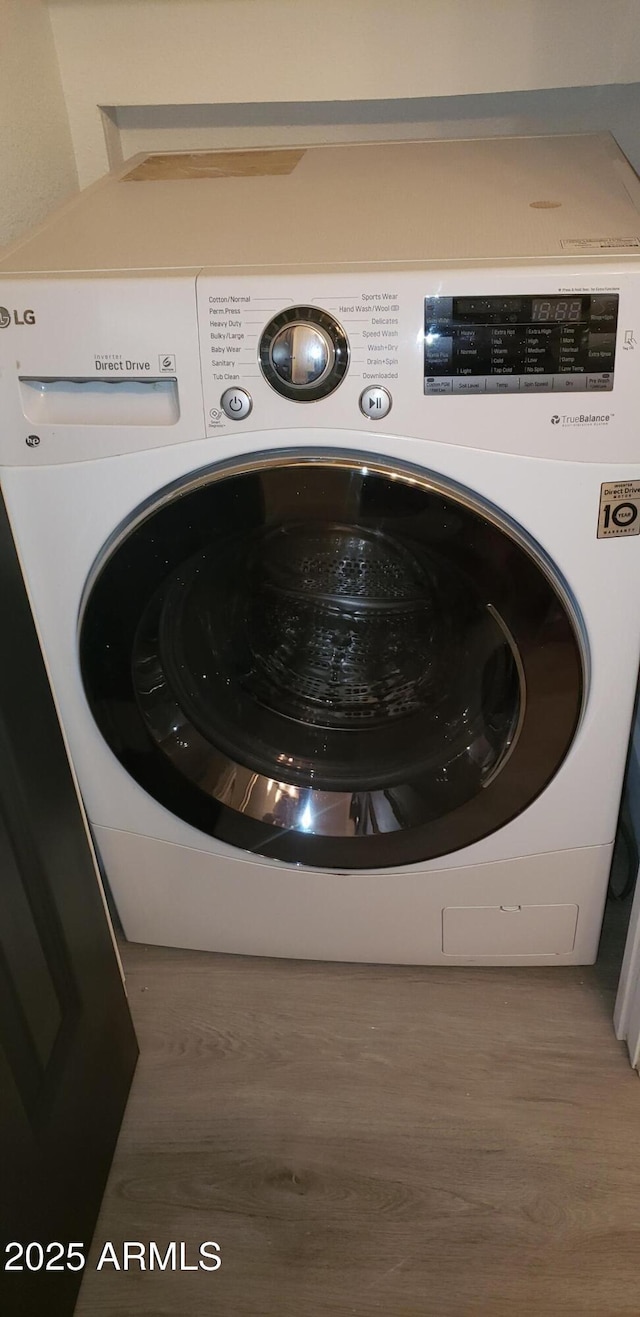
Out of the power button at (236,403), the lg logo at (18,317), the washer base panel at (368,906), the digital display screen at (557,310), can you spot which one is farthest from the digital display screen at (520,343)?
the washer base panel at (368,906)

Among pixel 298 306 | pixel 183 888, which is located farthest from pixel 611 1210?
pixel 298 306

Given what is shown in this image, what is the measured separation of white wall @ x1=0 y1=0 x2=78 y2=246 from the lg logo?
0.37m

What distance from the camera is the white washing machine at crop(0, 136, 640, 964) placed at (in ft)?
2.82

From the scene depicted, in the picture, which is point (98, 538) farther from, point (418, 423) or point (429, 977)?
point (429, 977)

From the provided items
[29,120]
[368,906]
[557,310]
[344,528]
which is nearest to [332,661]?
[344,528]

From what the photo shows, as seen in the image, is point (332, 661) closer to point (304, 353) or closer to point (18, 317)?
point (304, 353)

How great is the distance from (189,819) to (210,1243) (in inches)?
17.1

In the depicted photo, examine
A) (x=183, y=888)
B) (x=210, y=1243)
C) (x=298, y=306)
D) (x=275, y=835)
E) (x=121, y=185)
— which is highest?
(x=121, y=185)

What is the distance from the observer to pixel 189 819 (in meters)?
1.14

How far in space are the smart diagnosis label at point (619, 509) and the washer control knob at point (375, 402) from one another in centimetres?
21

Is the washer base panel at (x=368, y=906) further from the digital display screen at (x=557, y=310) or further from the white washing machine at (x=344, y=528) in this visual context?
the digital display screen at (x=557, y=310)

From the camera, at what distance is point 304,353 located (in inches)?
33.7

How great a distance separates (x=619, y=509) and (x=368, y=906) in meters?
0.57

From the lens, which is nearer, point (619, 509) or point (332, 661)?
point (619, 509)
